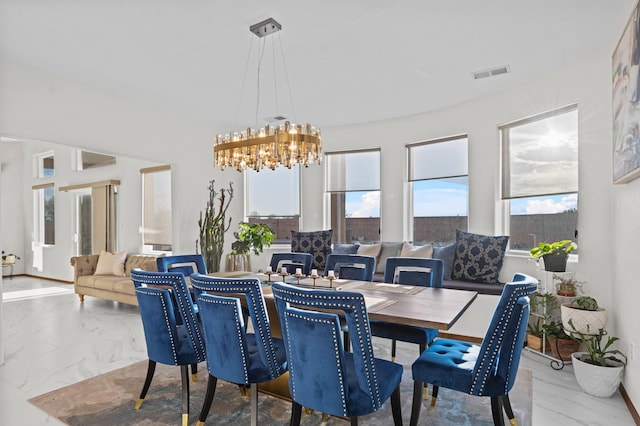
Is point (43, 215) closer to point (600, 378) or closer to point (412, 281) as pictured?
point (412, 281)

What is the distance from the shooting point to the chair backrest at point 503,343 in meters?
1.88

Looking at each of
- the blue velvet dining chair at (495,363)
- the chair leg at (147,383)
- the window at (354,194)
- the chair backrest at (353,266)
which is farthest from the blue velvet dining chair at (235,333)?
the window at (354,194)

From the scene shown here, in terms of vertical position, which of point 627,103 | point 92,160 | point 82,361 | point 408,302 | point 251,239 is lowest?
point 82,361

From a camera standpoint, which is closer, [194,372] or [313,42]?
[194,372]

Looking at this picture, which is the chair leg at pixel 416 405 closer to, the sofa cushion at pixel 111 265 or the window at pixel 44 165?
the sofa cushion at pixel 111 265

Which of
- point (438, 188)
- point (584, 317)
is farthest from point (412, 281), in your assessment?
point (438, 188)

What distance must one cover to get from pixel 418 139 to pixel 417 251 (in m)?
1.73

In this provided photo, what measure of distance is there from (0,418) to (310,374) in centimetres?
230

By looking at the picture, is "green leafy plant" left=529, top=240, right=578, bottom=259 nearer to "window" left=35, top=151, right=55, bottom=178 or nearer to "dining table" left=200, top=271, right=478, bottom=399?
"dining table" left=200, top=271, right=478, bottom=399

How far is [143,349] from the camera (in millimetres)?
3836

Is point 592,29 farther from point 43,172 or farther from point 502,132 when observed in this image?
point 43,172

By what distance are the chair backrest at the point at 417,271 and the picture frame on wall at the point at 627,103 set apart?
1455 millimetres

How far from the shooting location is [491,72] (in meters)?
3.95

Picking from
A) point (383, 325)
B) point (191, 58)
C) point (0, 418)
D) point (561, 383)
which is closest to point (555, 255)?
point (561, 383)
